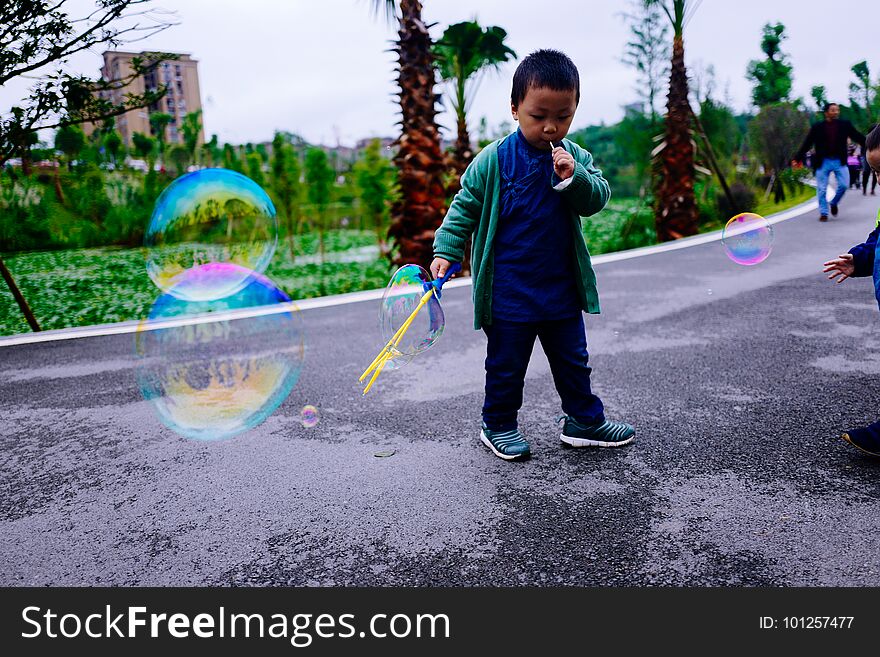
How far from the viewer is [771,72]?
37.2 m

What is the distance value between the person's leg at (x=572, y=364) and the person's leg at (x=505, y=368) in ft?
0.28

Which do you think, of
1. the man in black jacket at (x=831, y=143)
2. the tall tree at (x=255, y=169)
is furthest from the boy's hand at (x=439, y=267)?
the tall tree at (x=255, y=169)

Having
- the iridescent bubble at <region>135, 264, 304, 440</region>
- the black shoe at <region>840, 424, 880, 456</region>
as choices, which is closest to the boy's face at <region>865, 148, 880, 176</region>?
the black shoe at <region>840, 424, 880, 456</region>

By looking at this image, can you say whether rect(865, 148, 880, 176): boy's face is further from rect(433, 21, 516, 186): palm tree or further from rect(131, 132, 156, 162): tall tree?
rect(131, 132, 156, 162): tall tree

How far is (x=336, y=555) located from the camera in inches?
91.6

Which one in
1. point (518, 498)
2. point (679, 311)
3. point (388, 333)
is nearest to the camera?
point (518, 498)

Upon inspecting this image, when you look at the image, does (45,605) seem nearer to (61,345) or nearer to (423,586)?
(423,586)

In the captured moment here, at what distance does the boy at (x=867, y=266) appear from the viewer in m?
2.79

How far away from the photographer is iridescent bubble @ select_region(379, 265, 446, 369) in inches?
120

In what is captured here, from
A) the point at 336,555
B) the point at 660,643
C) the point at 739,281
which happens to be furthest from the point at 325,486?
the point at 739,281

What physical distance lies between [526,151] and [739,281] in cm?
486

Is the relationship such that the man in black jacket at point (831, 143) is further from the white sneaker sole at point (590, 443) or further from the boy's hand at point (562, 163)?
the boy's hand at point (562, 163)

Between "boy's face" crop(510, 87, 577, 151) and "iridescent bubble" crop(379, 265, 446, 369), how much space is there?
0.75 m

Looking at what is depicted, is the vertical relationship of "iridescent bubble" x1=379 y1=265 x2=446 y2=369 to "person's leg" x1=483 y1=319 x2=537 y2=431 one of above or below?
above
